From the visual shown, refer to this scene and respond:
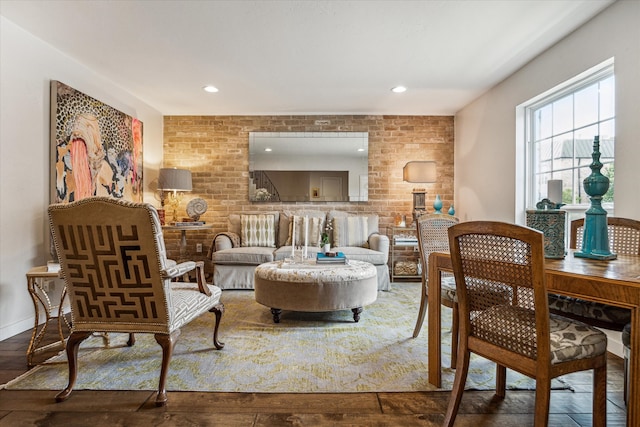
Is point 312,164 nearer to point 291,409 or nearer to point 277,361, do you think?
point 277,361

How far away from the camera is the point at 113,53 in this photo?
2.99m

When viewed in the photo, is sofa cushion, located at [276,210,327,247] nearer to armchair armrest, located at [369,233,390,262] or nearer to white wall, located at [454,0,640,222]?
armchair armrest, located at [369,233,390,262]

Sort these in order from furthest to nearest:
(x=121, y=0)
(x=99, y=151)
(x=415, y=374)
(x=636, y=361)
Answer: (x=99, y=151)
(x=121, y=0)
(x=415, y=374)
(x=636, y=361)

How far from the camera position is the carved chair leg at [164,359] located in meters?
1.64

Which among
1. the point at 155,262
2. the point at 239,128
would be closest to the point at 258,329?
the point at 155,262

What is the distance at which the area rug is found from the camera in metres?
1.83

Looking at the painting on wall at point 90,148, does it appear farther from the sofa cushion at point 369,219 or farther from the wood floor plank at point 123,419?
the sofa cushion at point 369,219

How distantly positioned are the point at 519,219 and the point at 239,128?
Answer: 3929mm

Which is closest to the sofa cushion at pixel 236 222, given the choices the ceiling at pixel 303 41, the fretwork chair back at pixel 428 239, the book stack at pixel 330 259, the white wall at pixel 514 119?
the ceiling at pixel 303 41

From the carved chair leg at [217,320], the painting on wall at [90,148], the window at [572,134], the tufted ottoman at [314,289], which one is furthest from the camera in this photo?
the painting on wall at [90,148]

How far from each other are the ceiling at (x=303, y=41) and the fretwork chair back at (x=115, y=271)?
1568 mm

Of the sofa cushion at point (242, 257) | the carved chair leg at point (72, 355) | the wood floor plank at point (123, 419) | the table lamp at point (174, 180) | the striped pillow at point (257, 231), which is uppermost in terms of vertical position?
the table lamp at point (174, 180)

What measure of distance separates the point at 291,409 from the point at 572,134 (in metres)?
3.09

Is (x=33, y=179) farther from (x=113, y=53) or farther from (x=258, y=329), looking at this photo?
(x=258, y=329)
